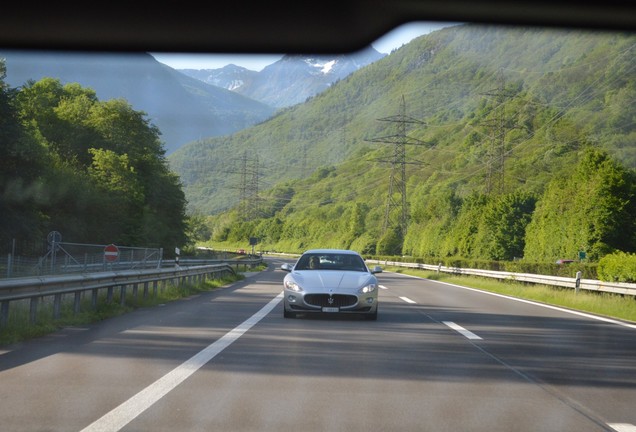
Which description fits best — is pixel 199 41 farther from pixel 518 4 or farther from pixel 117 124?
pixel 117 124

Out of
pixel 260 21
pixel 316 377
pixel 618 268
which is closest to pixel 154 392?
pixel 316 377

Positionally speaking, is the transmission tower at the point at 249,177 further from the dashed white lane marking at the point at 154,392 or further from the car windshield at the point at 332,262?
the dashed white lane marking at the point at 154,392

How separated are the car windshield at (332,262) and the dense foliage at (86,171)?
34.0 meters

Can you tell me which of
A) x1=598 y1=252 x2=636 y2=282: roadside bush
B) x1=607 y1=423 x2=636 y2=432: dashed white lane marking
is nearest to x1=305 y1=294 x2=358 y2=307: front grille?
x1=607 y1=423 x2=636 y2=432: dashed white lane marking

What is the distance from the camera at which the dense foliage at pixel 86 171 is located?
161ft

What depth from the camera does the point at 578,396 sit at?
8211 millimetres

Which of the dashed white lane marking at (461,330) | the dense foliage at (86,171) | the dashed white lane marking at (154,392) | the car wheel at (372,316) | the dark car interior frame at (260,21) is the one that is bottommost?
the dashed white lane marking at (154,392)

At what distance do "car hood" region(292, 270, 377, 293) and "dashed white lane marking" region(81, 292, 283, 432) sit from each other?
11.4 feet

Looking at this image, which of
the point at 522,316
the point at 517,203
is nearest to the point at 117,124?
the point at 517,203

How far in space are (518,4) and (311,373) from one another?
4.69 metres

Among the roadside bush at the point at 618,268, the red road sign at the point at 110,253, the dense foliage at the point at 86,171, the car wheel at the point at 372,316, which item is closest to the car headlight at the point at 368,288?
the car wheel at the point at 372,316

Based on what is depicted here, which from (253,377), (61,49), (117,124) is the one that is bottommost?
(253,377)

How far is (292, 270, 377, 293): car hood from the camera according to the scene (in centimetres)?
1609

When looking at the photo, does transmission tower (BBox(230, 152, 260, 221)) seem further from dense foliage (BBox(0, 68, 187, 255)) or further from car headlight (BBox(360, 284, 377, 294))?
car headlight (BBox(360, 284, 377, 294))
